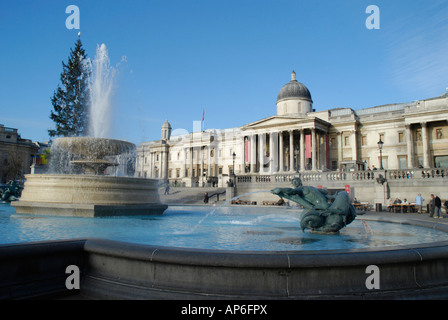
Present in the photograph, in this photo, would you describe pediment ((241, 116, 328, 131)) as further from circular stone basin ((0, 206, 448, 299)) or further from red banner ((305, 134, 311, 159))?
circular stone basin ((0, 206, 448, 299))

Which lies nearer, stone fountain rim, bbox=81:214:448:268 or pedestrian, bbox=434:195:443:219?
stone fountain rim, bbox=81:214:448:268

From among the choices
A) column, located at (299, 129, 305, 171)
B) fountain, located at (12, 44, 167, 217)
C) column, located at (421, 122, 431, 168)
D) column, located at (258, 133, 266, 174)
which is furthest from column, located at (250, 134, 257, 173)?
fountain, located at (12, 44, 167, 217)

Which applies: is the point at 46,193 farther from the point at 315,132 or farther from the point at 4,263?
the point at 315,132

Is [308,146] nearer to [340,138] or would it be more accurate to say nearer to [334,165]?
[340,138]

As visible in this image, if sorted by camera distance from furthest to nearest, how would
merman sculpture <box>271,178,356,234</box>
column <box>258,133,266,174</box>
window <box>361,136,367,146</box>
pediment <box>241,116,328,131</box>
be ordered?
column <box>258,133,266,174</box>
window <box>361,136,367,146</box>
pediment <box>241,116,328,131</box>
merman sculpture <box>271,178,356,234</box>

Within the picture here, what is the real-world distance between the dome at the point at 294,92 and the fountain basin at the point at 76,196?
48.7 meters

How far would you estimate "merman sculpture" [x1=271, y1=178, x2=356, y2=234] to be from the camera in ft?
21.5

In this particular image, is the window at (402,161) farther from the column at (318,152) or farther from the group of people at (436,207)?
the group of people at (436,207)

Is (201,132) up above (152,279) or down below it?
above

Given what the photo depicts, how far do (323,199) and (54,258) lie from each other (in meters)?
4.85

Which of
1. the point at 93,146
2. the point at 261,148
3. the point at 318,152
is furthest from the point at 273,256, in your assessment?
the point at 261,148

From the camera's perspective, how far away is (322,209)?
664 centimetres
